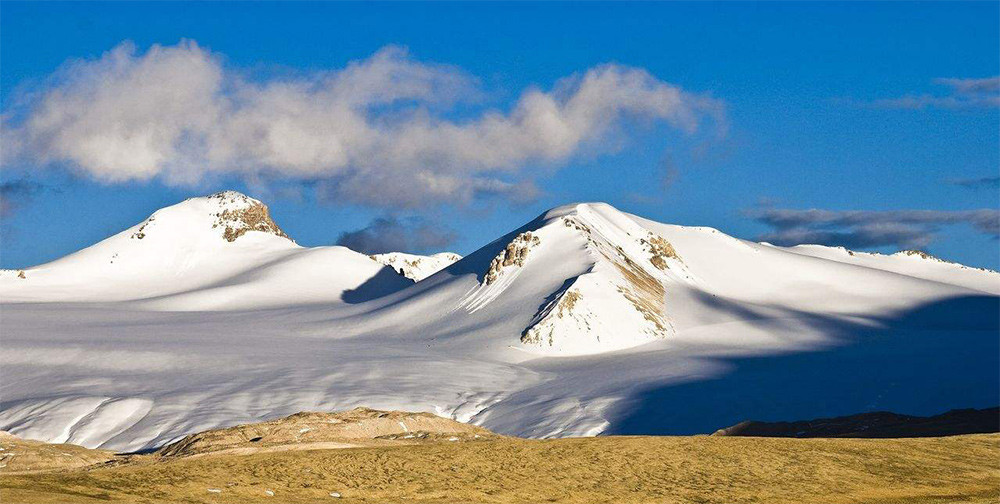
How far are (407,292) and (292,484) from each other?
452ft

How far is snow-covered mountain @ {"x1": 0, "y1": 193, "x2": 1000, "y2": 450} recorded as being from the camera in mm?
91812

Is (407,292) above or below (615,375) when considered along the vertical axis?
above

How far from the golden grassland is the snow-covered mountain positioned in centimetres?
3718

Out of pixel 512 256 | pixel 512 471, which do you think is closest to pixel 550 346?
pixel 512 256

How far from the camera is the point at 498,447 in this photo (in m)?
45.0

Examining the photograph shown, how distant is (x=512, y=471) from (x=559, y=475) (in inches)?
68.0

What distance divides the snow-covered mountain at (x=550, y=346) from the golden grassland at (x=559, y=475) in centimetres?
3718

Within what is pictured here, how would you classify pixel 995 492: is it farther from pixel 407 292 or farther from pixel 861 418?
pixel 407 292

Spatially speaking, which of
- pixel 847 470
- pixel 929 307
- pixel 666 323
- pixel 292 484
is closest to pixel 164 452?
pixel 292 484

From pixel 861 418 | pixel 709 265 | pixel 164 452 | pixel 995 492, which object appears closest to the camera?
pixel 995 492

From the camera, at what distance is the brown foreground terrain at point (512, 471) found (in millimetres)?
36812

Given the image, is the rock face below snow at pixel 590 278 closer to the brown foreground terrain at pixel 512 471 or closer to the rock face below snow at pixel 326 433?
the rock face below snow at pixel 326 433

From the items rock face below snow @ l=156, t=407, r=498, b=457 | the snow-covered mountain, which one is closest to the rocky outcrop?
the snow-covered mountain

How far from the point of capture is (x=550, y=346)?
130 m
